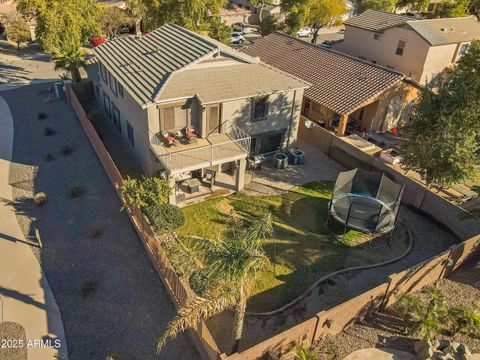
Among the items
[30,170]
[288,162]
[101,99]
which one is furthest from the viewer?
[101,99]

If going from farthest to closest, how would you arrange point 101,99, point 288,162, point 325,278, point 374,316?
1. point 101,99
2. point 288,162
3. point 325,278
4. point 374,316

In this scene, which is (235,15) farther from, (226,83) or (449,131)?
(449,131)

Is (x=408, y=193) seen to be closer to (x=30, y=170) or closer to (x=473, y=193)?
(x=473, y=193)

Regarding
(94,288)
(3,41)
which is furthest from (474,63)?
(3,41)

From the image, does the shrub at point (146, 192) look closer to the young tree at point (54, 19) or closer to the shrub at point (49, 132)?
the shrub at point (49, 132)

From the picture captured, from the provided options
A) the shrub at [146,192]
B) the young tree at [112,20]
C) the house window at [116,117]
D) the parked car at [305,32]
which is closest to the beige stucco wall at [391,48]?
the parked car at [305,32]

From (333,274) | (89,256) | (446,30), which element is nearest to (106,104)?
(89,256)
